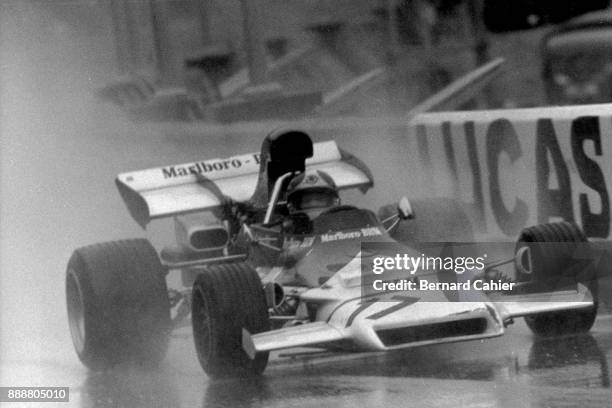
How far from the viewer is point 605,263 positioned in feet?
32.1

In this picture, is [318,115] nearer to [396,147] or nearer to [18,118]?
[396,147]

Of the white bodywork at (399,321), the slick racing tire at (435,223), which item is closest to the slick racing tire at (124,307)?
the white bodywork at (399,321)

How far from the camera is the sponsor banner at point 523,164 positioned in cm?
1010

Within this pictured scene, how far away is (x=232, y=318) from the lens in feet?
26.6

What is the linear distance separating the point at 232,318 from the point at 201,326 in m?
0.40

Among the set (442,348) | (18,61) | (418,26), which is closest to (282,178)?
(442,348)

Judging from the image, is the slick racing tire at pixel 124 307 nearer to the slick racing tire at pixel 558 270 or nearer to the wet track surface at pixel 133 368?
the wet track surface at pixel 133 368

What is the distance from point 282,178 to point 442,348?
1441 mm

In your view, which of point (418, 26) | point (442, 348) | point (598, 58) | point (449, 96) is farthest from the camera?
point (418, 26)

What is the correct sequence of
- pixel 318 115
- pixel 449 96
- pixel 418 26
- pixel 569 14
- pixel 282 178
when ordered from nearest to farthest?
pixel 282 178 < pixel 569 14 < pixel 449 96 < pixel 318 115 < pixel 418 26

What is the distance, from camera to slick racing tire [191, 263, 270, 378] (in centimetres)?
809

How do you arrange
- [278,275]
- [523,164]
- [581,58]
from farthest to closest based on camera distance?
1. [581,58]
2. [523,164]
3. [278,275]

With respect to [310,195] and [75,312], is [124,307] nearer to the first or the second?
[75,312]

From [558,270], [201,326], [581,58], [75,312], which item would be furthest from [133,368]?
[581,58]
